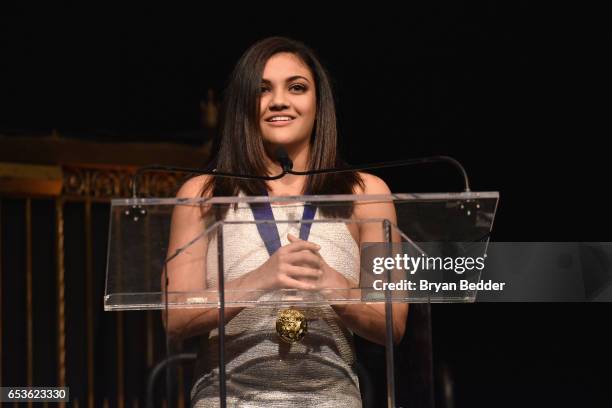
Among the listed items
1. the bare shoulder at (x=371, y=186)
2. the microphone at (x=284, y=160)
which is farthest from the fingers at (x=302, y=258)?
the bare shoulder at (x=371, y=186)

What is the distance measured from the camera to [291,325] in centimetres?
161

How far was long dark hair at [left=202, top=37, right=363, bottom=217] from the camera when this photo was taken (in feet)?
6.29

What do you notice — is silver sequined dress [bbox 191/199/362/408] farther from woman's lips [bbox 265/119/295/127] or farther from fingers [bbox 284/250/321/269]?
woman's lips [bbox 265/119/295/127]

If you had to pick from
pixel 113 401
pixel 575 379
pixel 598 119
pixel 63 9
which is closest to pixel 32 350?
pixel 113 401

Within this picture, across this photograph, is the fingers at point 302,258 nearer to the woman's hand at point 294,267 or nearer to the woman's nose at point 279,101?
the woman's hand at point 294,267

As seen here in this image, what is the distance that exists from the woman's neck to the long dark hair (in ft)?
0.04

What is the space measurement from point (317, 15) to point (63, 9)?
30.3 inches

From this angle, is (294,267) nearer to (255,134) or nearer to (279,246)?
(279,246)

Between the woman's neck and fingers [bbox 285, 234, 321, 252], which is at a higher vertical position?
the woman's neck

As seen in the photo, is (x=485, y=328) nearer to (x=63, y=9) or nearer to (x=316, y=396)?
(x=63, y=9)

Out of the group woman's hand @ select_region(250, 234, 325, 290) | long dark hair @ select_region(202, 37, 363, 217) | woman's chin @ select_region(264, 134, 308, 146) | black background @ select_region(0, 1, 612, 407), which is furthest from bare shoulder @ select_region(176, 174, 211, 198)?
black background @ select_region(0, 1, 612, 407)

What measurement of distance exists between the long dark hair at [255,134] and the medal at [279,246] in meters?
0.25

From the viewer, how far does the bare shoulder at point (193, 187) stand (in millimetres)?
1919

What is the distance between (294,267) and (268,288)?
1.9 inches
